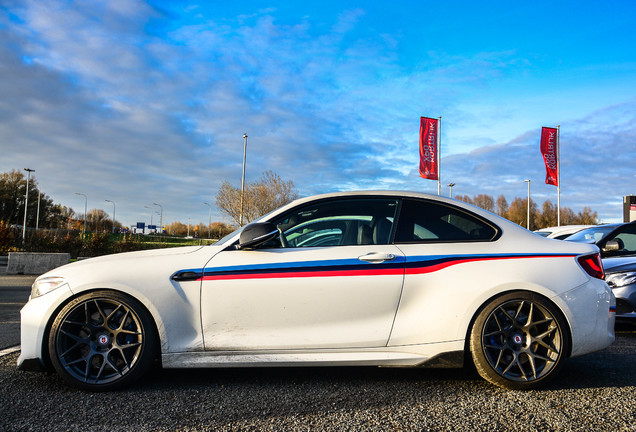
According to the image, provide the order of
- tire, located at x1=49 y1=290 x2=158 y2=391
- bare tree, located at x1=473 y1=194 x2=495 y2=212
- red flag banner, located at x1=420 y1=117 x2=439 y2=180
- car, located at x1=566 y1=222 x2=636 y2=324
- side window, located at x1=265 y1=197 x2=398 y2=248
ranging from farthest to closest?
bare tree, located at x1=473 y1=194 x2=495 y2=212 → red flag banner, located at x1=420 y1=117 x2=439 y2=180 → car, located at x1=566 y1=222 x2=636 y2=324 → side window, located at x1=265 y1=197 x2=398 y2=248 → tire, located at x1=49 y1=290 x2=158 y2=391

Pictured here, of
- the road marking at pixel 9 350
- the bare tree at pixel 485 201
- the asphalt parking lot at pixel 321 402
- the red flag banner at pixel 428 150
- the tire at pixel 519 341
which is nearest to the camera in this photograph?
the asphalt parking lot at pixel 321 402

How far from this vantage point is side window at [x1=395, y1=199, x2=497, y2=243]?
11.8 feet

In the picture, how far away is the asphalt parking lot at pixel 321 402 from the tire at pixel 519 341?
0.13 metres

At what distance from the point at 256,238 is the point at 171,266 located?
0.66 meters

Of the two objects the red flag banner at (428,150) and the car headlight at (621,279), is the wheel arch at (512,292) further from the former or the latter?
the red flag banner at (428,150)

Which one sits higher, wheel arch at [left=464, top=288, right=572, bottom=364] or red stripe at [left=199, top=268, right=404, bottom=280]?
red stripe at [left=199, top=268, right=404, bottom=280]

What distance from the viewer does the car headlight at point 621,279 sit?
18.3ft

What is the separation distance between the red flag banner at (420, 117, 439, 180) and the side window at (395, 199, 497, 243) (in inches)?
898

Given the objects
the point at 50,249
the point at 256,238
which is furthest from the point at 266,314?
the point at 50,249

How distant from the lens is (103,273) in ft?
11.0

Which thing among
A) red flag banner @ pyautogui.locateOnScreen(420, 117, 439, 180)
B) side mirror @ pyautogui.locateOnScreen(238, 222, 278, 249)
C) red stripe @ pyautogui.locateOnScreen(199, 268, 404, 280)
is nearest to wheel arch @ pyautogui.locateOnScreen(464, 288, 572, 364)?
red stripe @ pyautogui.locateOnScreen(199, 268, 404, 280)

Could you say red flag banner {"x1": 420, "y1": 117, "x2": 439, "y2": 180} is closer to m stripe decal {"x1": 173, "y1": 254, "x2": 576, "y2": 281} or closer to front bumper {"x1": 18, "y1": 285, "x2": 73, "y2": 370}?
m stripe decal {"x1": 173, "y1": 254, "x2": 576, "y2": 281}

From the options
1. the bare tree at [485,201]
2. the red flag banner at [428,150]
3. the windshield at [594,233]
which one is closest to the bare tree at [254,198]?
the red flag banner at [428,150]

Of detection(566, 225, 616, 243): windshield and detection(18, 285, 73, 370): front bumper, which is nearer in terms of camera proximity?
detection(18, 285, 73, 370): front bumper
